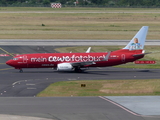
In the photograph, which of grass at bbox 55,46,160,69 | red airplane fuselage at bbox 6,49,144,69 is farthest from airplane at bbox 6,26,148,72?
grass at bbox 55,46,160,69

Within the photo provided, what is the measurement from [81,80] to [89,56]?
8.04m

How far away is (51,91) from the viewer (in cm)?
3975

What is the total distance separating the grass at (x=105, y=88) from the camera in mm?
37781

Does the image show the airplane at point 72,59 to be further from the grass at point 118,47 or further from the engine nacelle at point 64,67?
the grass at point 118,47

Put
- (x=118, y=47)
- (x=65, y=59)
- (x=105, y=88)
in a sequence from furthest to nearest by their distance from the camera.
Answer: (x=118, y=47)
(x=65, y=59)
(x=105, y=88)

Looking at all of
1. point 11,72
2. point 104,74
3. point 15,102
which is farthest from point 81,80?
point 15,102

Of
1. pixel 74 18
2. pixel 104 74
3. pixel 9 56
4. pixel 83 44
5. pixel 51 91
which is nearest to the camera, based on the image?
pixel 51 91

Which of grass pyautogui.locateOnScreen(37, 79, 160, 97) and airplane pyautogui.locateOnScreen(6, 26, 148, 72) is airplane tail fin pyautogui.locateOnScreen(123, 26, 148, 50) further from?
grass pyautogui.locateOnScreen(37, 79, 160, 97)

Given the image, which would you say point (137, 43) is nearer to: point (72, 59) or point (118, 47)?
point (72, 59)

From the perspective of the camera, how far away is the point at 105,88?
41219 mm

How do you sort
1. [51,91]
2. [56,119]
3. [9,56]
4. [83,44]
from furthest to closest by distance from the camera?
[83,44] → [9,56] → [51,91] → [56,119]

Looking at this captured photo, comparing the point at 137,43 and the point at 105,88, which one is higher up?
the point at 137,43

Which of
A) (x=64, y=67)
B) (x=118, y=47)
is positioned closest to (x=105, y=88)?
(x=64, y=67)

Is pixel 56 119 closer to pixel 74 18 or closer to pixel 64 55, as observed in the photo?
pixel 64 55
